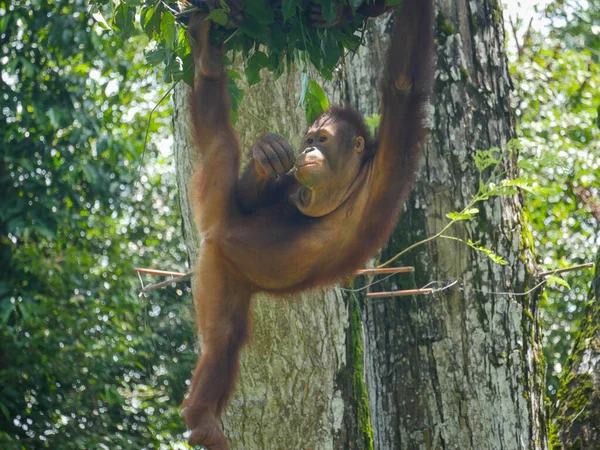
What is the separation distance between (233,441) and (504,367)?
5.66 feet

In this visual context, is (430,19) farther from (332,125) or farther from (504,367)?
(504,367)

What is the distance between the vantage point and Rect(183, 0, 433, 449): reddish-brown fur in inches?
162

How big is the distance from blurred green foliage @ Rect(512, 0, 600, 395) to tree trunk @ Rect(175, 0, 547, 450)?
6.36 feet

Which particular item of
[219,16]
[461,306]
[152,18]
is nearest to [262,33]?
[219,16]

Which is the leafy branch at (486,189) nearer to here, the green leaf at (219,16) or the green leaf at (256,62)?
the green leaf at (256,62)

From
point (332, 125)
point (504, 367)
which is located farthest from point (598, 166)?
point (332, 125)

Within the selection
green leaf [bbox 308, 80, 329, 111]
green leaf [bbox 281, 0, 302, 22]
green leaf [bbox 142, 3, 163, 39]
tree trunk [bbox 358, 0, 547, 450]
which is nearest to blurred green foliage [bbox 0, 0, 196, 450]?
tree trunk [bbox 358, 0, 547, 450]

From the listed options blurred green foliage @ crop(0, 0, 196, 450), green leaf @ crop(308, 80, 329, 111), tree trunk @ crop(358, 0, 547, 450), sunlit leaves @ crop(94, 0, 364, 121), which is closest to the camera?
sunlit leaves @ crop(94, 0, 364, 121)

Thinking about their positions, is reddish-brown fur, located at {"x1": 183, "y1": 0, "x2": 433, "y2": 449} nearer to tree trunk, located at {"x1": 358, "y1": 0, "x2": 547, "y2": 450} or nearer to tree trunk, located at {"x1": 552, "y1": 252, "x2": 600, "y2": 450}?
tree trunk, located at {"x1": 358, "y1": 0, "x2": 547, "y2": 450}

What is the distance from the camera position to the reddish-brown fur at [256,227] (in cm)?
411

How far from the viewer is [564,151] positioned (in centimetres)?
762

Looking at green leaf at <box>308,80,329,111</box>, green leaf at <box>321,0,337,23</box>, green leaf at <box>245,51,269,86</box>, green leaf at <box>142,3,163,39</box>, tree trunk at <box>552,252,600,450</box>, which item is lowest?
tree trunk at <box>552,252,600,450</box>

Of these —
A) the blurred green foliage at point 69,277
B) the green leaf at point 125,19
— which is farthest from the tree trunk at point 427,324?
the blurred green foliage at point 69,277

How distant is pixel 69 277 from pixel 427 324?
380 centimetres
